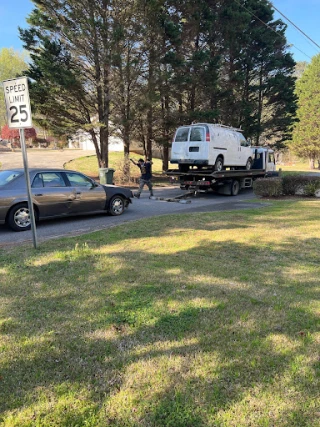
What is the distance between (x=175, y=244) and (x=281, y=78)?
26.2 meters

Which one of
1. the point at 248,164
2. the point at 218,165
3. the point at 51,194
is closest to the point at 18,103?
the point at 51,194

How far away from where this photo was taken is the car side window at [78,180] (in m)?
8.57

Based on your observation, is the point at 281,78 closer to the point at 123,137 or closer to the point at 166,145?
the point at 166,145

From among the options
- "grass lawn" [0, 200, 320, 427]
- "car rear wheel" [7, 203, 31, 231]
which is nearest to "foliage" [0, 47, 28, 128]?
"car rear wheel" [7, 203, 31, 231]

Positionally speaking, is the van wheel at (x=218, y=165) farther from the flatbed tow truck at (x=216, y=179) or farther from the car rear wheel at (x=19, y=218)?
the car rear wheel at (x=19, y=218)

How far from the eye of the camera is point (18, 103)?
5078 mm

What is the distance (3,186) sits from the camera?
729cm

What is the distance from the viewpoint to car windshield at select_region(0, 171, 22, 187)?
7.41 meters

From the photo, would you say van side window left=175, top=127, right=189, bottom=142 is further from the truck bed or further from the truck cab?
the truck cab

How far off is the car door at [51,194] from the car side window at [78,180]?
0.25 m

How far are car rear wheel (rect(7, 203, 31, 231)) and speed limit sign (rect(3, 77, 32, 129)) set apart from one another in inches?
106

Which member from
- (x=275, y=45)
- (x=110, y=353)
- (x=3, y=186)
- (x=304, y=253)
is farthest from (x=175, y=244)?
(x=275, y=45)

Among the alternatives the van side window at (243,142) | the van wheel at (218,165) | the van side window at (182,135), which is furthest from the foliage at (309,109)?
the van side window at (182,135)

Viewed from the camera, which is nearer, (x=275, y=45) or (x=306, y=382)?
(x=306, y=382)
